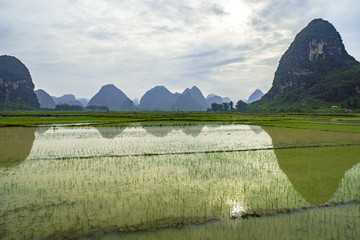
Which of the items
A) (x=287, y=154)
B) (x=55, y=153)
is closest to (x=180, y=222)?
(x=287, y=154)

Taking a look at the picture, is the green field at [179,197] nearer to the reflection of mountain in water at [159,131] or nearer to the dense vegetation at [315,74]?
the reflection of mountain in water at [159,131]

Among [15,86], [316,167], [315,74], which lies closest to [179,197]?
[316,167]

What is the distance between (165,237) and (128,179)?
146 inches

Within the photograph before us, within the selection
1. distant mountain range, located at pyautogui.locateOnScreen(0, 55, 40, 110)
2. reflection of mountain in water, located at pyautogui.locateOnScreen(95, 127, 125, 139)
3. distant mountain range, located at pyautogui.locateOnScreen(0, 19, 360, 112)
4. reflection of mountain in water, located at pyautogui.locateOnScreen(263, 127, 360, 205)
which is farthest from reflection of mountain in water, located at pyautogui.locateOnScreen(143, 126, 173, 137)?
distant mountain range, located at pyautogui.locateOnScreen(0, 55, 40, 110)

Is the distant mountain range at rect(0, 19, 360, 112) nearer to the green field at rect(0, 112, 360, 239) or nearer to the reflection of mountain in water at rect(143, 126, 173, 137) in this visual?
the reflection of mountain in water at rect(143, 126, 173, 137)

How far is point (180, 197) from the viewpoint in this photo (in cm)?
584

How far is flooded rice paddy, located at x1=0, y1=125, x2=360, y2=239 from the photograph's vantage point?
4.30 meters

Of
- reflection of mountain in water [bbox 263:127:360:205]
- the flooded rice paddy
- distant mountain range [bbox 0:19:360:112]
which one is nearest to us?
the flooded rice paddy

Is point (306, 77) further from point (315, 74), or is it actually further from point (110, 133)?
point (110, 133)

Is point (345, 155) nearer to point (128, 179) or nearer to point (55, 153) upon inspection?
point (128, 179)

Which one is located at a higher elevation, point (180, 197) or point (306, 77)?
point (306, 77)

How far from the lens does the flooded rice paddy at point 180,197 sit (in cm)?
430

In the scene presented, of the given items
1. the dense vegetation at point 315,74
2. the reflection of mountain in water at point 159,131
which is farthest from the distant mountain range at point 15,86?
the dense vegetation at point 315,74

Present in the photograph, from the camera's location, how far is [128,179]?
742 centimetres
